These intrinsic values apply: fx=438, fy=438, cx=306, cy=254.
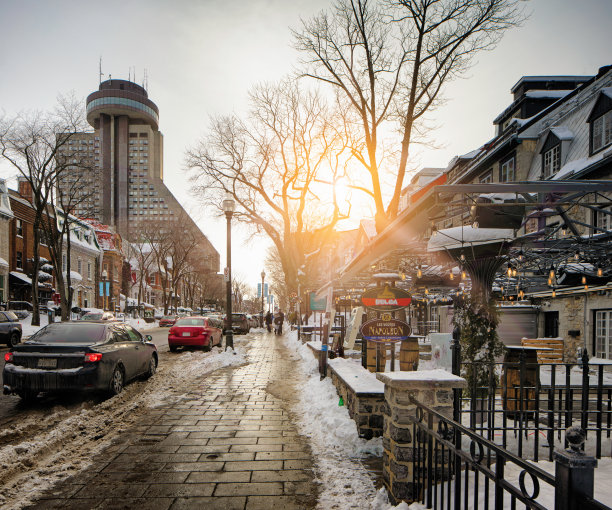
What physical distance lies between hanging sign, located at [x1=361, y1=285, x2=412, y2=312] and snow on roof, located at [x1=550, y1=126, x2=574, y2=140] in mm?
14547

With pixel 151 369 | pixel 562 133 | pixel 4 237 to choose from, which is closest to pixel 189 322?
pixel 151 369

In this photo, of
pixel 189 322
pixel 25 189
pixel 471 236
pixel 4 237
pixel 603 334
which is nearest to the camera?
pixel 471 236

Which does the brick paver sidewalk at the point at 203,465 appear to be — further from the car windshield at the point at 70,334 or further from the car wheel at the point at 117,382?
the car windshield at the point at 70,334

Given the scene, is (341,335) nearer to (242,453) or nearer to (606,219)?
(242,453)

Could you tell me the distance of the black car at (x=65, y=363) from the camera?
7.67 meters

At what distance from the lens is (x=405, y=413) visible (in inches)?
158

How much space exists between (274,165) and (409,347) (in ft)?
74.2

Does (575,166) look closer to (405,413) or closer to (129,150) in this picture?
(405,413)

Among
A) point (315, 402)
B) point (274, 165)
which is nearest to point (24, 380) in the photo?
point (315, 402)

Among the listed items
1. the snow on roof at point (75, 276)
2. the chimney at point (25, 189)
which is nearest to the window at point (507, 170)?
the chimney at point (25, 189)

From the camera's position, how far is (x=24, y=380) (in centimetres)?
768

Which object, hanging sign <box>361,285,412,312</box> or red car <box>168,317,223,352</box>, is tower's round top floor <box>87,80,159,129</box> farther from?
hanging sign <box>361,285,412,312</box>

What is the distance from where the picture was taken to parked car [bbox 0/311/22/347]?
17.9 meters

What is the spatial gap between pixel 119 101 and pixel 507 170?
489 feet
